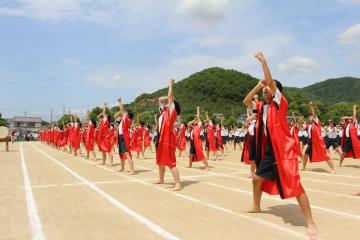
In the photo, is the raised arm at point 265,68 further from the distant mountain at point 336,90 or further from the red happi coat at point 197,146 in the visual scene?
the distant mountain at point 336,90

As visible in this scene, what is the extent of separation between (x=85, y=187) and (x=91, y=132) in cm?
991

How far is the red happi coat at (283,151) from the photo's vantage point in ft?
17.9

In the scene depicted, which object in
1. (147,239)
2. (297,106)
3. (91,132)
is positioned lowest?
(147,239)

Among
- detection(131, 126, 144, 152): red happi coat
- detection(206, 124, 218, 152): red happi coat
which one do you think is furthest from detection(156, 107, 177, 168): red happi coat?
detection(131, 126, 144, 152): red happi coat

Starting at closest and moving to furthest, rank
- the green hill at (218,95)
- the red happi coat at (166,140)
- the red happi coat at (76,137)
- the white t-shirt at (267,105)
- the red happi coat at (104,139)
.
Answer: the white t-shirt at (267,105)
the red happi coat at (166,140)
the red happi coat at (104,139)
the red happi coat at (76,137)
the green hill at (218,95)

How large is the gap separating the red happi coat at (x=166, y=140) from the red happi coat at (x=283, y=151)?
395 cm

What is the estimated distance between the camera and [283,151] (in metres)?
5.63

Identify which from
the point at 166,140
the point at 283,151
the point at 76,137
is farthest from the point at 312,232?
the point at 76,137

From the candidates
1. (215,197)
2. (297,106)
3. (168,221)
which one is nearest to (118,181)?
(215,197)

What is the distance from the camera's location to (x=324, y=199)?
7.76 m

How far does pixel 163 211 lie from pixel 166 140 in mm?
3062

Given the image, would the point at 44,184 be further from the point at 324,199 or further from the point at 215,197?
the point at 324,199

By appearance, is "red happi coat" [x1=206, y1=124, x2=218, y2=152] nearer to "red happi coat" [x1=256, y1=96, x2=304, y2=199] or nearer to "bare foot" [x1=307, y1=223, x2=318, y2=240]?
"red happi coat" [x1=256, y1=96, x2=304, y2=199]

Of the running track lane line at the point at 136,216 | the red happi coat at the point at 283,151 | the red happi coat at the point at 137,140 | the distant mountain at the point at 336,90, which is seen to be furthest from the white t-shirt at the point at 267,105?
the distant mountain at the point at 336,90
